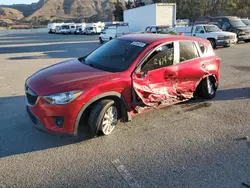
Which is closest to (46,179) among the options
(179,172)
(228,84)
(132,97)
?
(179,172)

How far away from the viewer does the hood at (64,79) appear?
3.76 meters

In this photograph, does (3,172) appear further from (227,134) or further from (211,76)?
(211,76)

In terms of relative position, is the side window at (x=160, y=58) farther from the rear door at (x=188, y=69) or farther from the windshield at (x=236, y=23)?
the windshield at (x=236, y=23)

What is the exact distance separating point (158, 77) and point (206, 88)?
6.04 feet

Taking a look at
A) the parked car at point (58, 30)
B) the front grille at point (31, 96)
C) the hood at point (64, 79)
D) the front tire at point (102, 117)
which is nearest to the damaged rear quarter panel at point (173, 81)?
the front tire at point (102, 117)

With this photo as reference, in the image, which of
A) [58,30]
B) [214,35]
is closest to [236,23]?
[214,35]

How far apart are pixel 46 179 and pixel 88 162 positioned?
2.00ft

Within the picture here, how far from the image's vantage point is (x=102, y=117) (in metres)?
3.98

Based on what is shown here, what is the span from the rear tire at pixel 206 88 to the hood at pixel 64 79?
2745 mm

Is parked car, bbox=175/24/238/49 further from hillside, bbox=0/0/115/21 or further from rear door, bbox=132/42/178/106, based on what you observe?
hillside, bbox=0/0/115/21

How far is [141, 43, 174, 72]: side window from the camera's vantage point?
15.0 feet

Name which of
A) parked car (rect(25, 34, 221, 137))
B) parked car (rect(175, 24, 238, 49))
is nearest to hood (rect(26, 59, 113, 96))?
parked car (rect(25, 34, 221, 137))

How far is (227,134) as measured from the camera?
14.2ft

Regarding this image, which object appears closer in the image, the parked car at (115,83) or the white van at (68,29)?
the parked car at (115,83)
